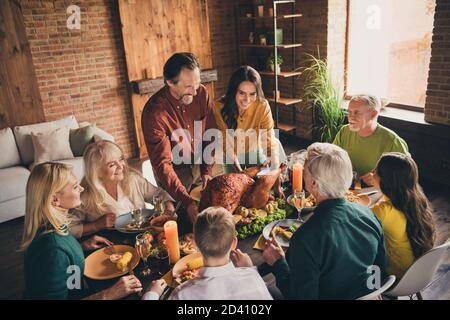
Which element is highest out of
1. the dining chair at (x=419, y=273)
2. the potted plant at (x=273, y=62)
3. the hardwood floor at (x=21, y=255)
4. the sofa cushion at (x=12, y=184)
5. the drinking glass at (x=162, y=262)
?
the potted plant at (x=273, y=62)

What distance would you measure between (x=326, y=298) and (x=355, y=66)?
4.17 metres

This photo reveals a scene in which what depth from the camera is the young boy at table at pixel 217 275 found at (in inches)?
52.0

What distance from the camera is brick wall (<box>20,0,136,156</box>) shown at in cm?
443

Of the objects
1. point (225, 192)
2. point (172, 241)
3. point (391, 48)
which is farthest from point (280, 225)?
point (391, 48)

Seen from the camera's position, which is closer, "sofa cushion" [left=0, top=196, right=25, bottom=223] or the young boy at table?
the young boy at table

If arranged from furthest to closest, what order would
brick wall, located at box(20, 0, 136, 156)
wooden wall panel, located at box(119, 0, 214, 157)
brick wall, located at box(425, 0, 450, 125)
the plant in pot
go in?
1. wooden wall panel, located at box(119, 0, 214, 157)
2. the plant in pot
3. brick wall, located at box(20, 0, 136, 156)
4. brick wall, located at box(425, 0, 450, 125)

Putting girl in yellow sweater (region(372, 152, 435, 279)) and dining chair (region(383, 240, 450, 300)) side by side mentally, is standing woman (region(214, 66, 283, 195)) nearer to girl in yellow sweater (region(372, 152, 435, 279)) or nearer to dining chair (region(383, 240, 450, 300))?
girl in yellow sweater (region(372, 152, 435, 279))

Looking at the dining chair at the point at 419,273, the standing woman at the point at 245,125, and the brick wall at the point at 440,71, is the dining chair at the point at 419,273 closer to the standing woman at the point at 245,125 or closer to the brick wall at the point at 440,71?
the standing woman at the point at 245,125

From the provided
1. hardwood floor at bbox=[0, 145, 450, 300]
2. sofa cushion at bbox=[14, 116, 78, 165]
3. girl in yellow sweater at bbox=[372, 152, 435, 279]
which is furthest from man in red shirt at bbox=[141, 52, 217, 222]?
sofa cushion at bbox=[14, 116, 78, 165]

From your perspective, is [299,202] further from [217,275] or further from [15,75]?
[15,75]

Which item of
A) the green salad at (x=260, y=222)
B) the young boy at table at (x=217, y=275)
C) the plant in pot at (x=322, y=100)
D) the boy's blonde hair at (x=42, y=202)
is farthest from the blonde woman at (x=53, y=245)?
the plant in pot at (x=322, y=100)

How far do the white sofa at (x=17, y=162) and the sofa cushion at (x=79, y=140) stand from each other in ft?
0.31

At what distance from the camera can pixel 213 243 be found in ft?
4.39

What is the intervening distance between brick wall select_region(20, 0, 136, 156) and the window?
3062 mm
